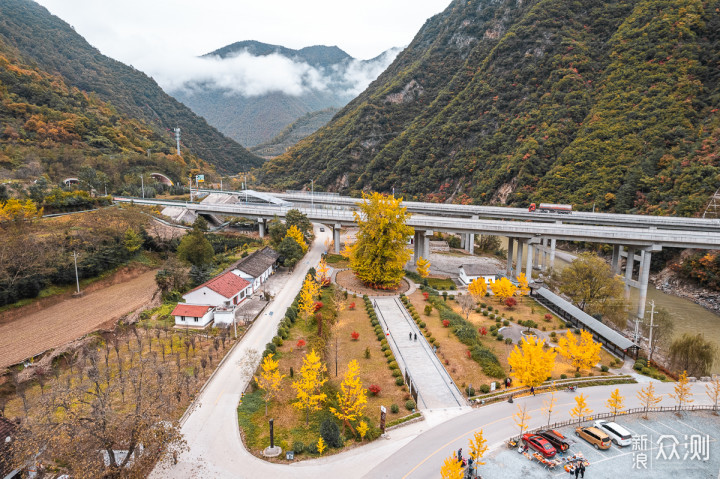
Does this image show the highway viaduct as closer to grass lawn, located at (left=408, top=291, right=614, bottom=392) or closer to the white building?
grass lawn, located at (left=408, top=291, right=614, bottom=392)

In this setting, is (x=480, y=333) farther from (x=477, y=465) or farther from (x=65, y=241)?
(x=65, y=241)

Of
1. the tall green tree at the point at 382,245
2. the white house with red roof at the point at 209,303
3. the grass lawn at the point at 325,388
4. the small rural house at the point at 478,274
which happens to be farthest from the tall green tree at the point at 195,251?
the small rural house at the point at 478,274

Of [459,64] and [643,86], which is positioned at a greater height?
[459,64]

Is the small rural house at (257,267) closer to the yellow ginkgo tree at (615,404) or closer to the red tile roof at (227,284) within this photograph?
the red tile roof at (227,284)

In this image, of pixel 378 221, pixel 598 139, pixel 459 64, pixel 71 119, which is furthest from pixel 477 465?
pixel 459 64

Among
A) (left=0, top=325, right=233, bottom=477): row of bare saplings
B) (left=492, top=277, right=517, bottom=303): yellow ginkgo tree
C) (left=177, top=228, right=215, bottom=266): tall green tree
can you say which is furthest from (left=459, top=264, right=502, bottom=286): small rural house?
(left=177, top=228, right=215, bottom=266): tall green tree
